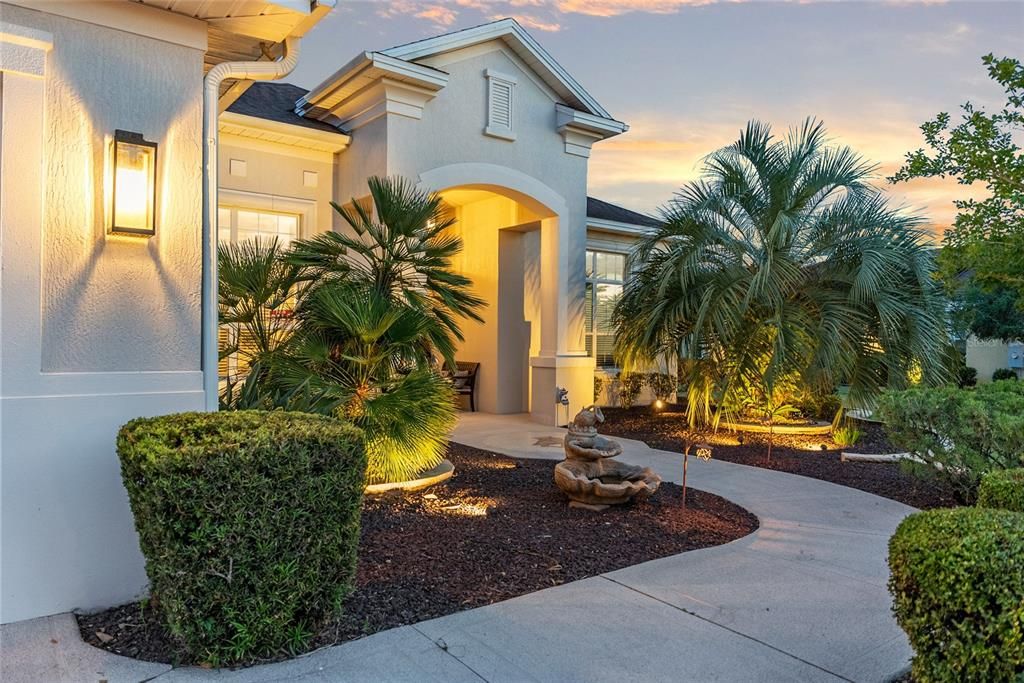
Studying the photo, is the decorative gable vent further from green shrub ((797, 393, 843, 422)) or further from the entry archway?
green shrub ((797, 393, 843, 422))

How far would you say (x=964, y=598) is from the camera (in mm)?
2332

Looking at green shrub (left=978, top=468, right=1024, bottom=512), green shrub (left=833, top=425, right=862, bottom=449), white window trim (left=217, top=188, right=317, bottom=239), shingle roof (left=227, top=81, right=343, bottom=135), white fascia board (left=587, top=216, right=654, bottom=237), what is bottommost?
green shrub (left=833, top=425, right=862, bottom=449)

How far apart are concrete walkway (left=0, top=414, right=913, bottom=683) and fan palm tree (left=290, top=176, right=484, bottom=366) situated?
3.18m

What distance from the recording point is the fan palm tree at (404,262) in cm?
631

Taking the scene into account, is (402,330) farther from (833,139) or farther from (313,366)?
(833,139)

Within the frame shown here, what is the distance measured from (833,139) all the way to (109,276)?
29.9 ft

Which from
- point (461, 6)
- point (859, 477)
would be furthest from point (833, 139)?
point (461, 6)

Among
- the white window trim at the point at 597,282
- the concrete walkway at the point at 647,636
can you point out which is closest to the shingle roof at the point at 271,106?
the white window trim at the point at 597,282

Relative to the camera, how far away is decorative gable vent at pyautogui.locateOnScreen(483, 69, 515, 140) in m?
9.77

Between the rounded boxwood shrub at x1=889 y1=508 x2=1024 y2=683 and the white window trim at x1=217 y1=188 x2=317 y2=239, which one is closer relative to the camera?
the rounded boxwood shrub at x1=889 y1=508 x2=1024 y2=683

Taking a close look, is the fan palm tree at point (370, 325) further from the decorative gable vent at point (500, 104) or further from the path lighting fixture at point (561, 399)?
the path lighting fixture at point (561, 399)

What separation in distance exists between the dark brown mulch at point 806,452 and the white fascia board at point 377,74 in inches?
235

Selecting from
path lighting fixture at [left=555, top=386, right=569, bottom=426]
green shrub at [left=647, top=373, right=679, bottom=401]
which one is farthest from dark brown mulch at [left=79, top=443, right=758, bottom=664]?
green shrub at [left=647, top=373, right=679, bottom=401]

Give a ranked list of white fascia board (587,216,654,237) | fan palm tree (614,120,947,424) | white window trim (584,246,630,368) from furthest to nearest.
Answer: white window trim (584,246,630,368) < white fascia board (587,216,654,237) < fan palm tree (614,120,947,424)
